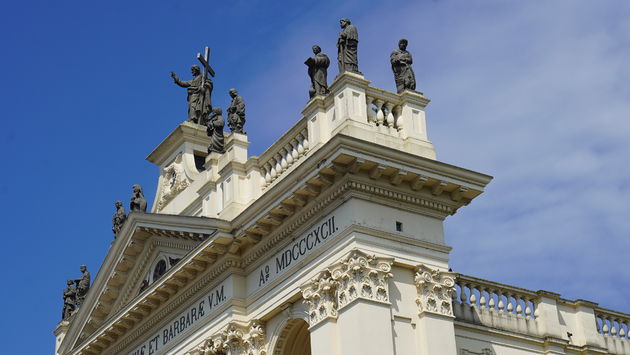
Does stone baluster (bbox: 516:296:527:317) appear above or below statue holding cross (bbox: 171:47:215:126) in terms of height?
below

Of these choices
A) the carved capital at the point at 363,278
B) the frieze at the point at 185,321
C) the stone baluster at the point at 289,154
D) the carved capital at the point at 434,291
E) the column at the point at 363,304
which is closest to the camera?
the column at the point at 363,304

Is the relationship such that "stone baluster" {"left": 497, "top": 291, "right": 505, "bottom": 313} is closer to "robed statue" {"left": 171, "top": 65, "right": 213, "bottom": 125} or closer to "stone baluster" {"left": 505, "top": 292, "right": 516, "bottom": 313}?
"stone baluster" {"left": 505, "top": 292, "right": 516, "bottom": 313}

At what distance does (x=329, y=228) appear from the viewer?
2352 cm

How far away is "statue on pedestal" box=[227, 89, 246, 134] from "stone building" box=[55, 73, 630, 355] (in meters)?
0.59

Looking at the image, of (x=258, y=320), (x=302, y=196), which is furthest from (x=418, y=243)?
(x=258, y=320)

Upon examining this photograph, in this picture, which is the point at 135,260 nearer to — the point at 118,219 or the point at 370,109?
the point at 118,219

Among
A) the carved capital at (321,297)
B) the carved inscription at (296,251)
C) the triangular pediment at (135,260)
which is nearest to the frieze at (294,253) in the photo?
the carved inscription at (296,251)

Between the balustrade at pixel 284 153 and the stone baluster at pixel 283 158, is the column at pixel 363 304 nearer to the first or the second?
the balustrade at pixel 284 153

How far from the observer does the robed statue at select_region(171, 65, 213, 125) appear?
32.7 m

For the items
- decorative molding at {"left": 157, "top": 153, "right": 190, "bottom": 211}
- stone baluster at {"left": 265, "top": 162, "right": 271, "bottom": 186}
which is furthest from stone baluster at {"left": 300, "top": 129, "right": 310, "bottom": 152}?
decorative molding at {"left": 157, "top": 153, "right": 190, "bottom": 211}

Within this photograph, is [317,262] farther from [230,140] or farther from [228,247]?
[230,140]

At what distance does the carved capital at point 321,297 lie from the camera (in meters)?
23.0

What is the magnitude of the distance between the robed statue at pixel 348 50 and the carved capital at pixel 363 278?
13.3 feet

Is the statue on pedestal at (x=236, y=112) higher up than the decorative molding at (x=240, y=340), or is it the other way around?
the statue on pedestal at (x=236, y=112)
